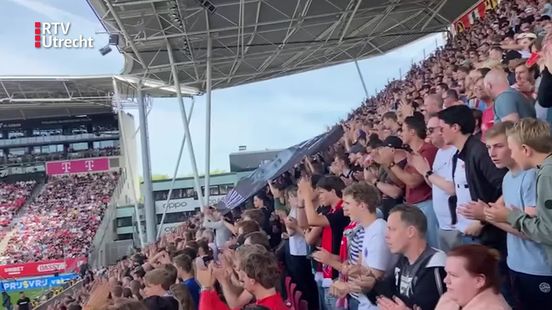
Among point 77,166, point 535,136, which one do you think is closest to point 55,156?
point 77,166

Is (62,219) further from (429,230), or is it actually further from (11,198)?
(429,230)

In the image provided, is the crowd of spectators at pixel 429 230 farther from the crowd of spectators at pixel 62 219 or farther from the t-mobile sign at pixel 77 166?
the t-mobile sign at pixel 77 166

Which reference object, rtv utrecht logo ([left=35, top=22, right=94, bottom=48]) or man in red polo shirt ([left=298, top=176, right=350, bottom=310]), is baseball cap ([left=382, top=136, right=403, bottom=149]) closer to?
man in red polo shirt ([left=298, top=176, right=350, bottom=310])

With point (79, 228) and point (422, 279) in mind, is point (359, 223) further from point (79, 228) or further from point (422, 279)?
point (79, 228)

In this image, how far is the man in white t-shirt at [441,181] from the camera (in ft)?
12.1

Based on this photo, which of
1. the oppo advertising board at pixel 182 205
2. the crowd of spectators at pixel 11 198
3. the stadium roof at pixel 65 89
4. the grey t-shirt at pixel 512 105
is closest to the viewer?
the grey t-shirt at pixel 512 105

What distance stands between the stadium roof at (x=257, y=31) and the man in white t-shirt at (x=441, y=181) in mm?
13690

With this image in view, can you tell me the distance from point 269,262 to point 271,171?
6.00m

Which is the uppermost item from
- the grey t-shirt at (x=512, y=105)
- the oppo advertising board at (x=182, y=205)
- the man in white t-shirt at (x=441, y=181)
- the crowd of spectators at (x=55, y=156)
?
the crowd of spectators at (x=55, y=156)

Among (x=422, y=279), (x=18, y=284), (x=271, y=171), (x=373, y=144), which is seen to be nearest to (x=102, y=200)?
(x=18, y=284)

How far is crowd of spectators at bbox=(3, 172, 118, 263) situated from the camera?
31.4m

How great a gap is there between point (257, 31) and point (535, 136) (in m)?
18.9

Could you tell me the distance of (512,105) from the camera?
3.59 metres

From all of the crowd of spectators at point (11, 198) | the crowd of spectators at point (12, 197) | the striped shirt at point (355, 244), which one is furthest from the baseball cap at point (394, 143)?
the crowd of spectators at point (12, 197)
